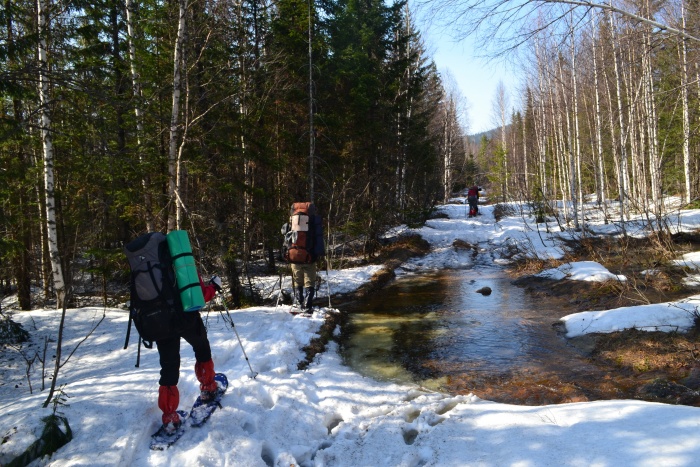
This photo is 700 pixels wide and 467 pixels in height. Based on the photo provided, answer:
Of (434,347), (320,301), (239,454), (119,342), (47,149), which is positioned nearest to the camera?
(239,454)

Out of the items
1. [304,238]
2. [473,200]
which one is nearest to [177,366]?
[304,238]

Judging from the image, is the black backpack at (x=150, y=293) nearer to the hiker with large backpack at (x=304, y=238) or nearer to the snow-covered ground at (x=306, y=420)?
the snow-covered ground at (x=306, y=420)

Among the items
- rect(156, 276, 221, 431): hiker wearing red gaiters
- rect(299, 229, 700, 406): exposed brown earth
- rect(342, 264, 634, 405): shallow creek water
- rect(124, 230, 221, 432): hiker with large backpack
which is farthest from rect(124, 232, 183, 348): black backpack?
rect(342, 264, 634, 405): shallow creek water

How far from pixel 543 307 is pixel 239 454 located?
838 cm

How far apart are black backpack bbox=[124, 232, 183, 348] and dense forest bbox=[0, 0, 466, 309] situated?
0.65 metres

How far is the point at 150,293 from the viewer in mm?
3678

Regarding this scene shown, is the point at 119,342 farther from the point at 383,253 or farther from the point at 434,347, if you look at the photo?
the point at 383,253

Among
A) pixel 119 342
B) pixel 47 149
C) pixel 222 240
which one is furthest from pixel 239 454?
pixel 47 149

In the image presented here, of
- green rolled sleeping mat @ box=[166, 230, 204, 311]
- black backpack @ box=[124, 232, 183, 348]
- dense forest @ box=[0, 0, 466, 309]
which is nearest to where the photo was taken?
black backpack @ box=[124, 232, 183, 348]

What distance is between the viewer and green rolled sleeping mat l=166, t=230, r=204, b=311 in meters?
3.77

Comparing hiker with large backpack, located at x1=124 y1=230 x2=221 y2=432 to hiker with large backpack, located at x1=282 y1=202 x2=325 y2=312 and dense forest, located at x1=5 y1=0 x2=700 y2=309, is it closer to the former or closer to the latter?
dense forest, located at x1=5 y1=0 x2=700 y2=309

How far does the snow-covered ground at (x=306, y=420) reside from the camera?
3.22 metres

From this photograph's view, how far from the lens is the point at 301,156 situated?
47.6ft

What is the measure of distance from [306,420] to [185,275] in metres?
2.06
